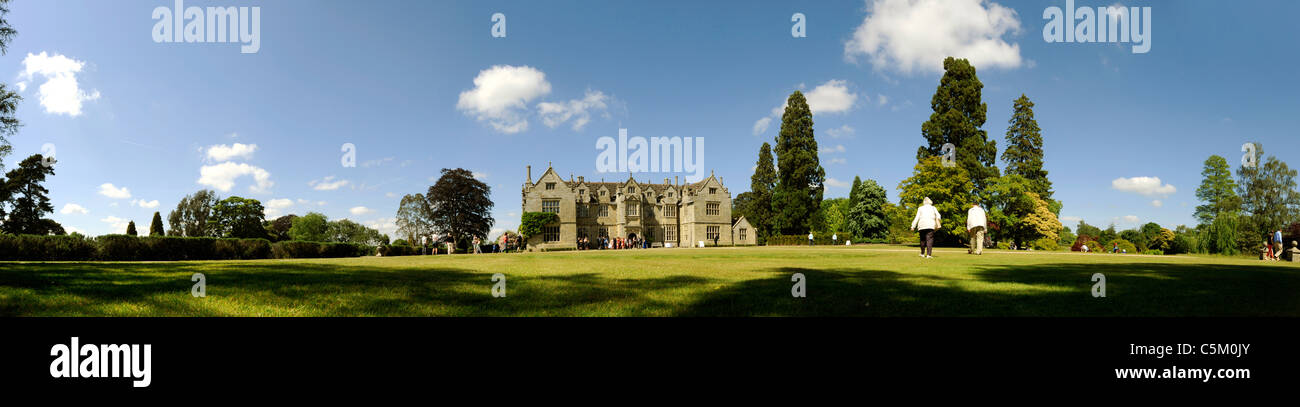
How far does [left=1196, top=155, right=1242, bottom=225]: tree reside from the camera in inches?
1933

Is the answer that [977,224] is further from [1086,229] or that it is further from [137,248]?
[1086,229]

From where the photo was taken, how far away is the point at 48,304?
5715 mm

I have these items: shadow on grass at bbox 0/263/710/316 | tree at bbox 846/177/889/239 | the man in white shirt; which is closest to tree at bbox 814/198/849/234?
tree at bbox 846/177/889/239

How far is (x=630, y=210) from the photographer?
6444 centimetres

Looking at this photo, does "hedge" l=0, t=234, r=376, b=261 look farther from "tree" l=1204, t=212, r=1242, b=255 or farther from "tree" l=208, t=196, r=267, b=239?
"tree" l=1204, t=212, r=1242, b=255

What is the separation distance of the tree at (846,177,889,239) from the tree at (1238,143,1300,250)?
106ft

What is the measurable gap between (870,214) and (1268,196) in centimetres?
3629

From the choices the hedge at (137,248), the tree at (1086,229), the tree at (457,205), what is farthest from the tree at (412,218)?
the tree at (1086,229)

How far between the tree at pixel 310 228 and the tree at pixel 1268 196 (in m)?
122

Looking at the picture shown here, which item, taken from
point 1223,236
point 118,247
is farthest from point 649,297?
point 1223,236

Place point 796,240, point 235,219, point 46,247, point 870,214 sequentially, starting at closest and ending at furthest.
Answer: point 46,247
point 796,240
point 235,219
point 870,214
